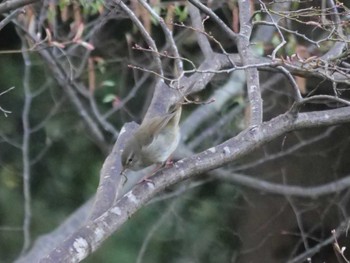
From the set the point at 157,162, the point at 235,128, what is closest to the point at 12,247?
the point at 235,128

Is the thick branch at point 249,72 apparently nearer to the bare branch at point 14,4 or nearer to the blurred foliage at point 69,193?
the bare branch at point 14,4

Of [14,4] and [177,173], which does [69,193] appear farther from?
[14,4]

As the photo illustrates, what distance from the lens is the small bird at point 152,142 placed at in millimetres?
3904

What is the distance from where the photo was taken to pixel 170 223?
7.27 m

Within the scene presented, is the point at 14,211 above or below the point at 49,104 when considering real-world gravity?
below

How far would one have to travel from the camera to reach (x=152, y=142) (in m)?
3.93

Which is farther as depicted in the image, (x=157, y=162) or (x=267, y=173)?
(x=267, y=173)

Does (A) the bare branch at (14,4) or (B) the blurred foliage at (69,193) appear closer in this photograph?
(A) the bare branch at (14,4)

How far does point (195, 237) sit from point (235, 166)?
36.6 inches

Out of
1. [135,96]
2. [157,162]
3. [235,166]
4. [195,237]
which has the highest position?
[157,162]

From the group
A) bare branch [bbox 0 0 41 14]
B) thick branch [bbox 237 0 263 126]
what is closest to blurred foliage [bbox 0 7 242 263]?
thick branch [bbox 237 0 263 126]

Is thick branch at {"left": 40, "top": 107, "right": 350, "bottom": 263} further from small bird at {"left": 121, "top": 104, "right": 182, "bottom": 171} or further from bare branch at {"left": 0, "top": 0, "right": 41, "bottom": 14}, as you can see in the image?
bare branch at {"left": 0, "top": 0, "right": 41, "bottom": 14}

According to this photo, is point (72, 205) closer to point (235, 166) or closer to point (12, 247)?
point (12, 247)

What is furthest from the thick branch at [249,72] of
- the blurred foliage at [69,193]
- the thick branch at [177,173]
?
the blurred foliage at [69,193]
